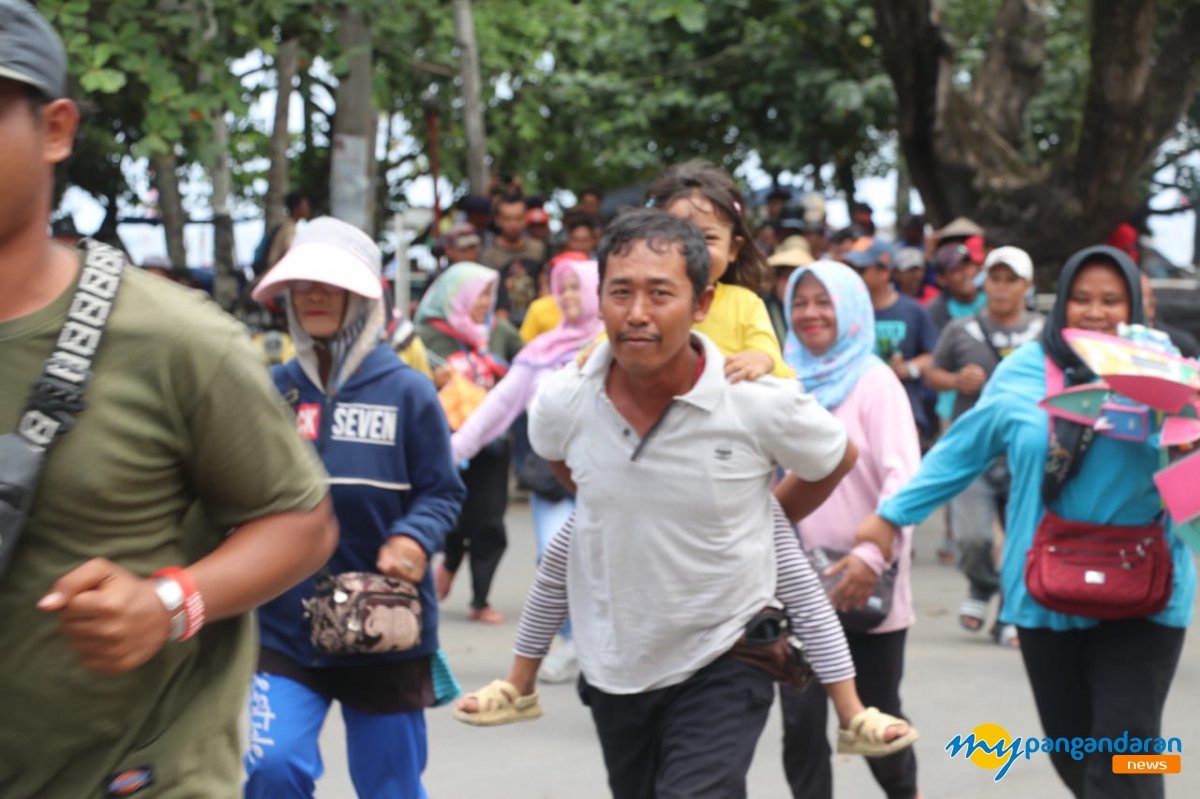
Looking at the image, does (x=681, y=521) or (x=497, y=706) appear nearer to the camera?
(x=681, y=521)

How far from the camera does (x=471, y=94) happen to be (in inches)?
651

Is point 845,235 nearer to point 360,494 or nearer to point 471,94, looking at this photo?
point 471,94

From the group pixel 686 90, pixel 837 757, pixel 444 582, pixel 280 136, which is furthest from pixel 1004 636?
pixel 686 90

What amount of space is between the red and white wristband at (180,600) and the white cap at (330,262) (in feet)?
7.92

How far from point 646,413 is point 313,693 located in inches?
46.8

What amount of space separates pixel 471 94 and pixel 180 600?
14.6 metres

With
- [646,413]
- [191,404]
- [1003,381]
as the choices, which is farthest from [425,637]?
[191,404]

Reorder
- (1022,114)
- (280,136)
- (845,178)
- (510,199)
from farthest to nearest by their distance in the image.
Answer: (845,178) < (1022,114) < (280,136) < (510,199)

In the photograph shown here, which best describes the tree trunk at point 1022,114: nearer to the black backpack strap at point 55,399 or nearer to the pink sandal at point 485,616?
the pink sandal at point 485,616

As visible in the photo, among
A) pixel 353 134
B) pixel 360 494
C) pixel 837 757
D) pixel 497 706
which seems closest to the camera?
pixel 497 706

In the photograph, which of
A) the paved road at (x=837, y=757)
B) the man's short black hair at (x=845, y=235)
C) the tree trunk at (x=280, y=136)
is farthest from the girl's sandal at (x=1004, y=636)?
the tree trunk at (x=280, y=136)

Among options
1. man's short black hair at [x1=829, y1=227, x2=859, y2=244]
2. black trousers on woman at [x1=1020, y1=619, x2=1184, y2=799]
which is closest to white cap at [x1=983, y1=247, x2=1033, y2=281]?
man's short black hair at [x1=829, y1=227, x2=859, y2=244]

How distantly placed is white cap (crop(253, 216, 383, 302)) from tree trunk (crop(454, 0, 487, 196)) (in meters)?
11.5

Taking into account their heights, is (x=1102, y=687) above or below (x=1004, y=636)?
above
